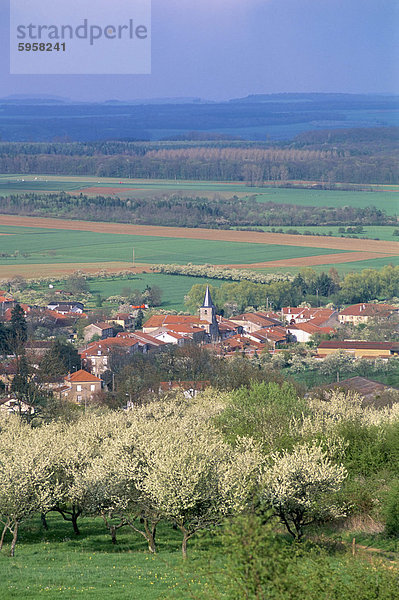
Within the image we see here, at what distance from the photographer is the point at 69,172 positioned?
125 m

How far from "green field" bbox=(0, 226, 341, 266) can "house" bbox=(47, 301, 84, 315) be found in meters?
15.1

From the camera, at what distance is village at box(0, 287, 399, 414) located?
41.6 meters

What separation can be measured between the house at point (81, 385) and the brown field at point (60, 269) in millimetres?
34715

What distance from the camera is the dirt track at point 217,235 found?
287 ft

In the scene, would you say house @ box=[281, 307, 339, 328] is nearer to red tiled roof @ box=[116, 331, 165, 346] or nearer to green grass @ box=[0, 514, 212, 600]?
red tiled roof @ box=[116, 331, 165, 346]

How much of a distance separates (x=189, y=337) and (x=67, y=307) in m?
14.0

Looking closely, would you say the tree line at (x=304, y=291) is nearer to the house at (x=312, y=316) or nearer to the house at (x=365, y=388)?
the house at (x=312, y=316)

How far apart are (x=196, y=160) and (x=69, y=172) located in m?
19.0

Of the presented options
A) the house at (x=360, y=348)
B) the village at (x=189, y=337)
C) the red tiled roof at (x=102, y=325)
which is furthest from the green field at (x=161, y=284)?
the house at (x=360, y=348)

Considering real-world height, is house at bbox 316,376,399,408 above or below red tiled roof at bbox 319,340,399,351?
above

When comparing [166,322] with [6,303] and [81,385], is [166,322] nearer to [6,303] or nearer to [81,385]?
[6,303]

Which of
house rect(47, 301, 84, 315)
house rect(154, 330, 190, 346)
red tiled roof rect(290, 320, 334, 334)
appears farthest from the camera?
house rect(47, 301, 84, 315)

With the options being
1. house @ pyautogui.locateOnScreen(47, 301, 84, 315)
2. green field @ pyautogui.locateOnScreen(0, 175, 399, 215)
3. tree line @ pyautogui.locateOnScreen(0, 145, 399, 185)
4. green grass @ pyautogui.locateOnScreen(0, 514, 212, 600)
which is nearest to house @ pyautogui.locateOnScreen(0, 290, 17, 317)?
house @ pyautogui.locateOnScreen(47, 301, 84, 315)

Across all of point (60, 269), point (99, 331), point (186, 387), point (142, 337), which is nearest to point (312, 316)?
point (142, 337)
